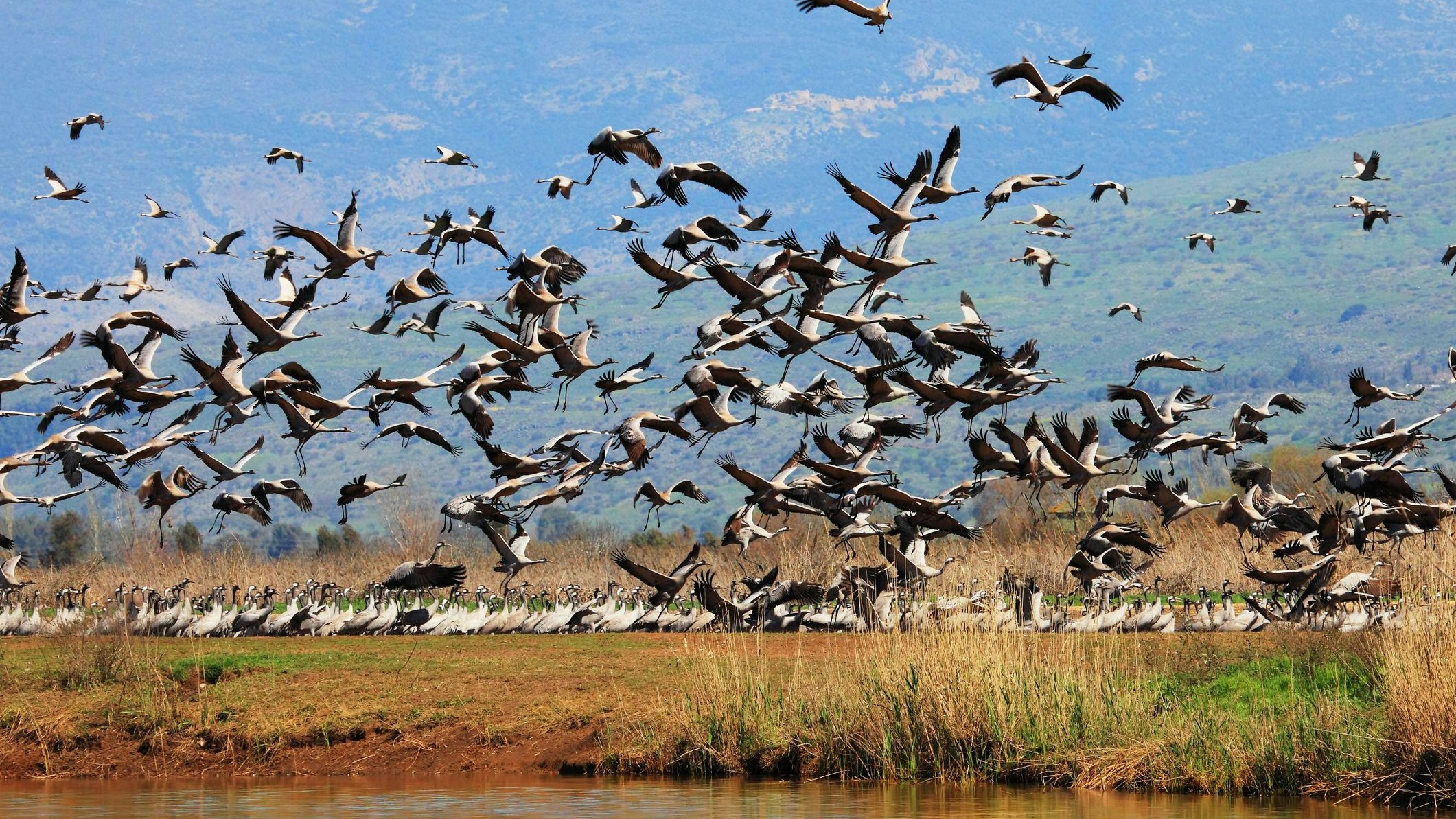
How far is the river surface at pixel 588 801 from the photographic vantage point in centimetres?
1847

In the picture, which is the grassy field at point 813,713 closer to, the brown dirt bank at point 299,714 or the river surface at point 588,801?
the brown dirt bank at point 299,714

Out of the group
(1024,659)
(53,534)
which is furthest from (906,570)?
(53,534)

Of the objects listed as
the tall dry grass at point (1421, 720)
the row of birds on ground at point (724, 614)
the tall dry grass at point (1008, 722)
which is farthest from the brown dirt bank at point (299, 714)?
the tall dry grass at point (1421, 720)

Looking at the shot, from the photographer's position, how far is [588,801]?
19828mm

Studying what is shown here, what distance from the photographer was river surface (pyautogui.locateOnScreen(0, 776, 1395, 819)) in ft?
60.6

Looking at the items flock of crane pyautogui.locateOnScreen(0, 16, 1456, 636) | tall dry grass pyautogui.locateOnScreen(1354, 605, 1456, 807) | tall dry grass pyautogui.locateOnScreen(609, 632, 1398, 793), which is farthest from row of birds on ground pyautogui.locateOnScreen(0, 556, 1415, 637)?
tall dry grass pyautogui.locateOnScreen(1354, 605, 1456, 807)

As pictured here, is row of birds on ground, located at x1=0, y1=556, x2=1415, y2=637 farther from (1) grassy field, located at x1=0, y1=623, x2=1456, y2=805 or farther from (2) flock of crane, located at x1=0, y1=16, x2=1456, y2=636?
(1) grassy field, located at x1=0, y1=623, x2=1456, y2=805

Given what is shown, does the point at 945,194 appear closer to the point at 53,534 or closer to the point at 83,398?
the point at 83,398

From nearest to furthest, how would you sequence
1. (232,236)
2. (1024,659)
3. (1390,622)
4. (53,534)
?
(1024,659), (1390,622), (232,236), (53,534)

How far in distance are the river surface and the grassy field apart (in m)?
0.33

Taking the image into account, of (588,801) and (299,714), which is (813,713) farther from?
(299,714)

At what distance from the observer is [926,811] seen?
734 inches

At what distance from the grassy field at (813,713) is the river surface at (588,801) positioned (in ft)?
1.09

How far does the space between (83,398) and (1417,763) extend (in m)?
17.6
